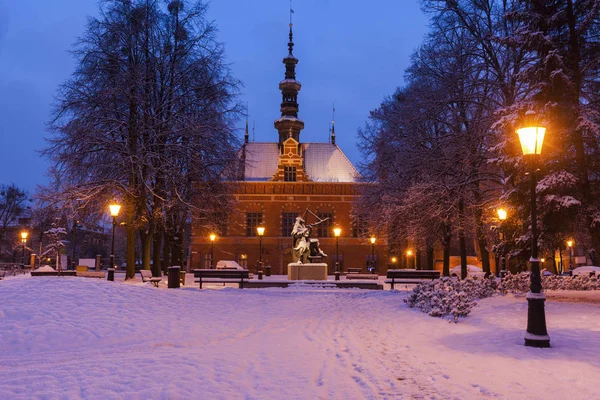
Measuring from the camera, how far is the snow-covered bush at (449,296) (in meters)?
12.0

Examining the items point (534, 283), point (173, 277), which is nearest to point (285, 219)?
point (173, 277)

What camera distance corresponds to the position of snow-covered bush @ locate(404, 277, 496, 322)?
12008mm

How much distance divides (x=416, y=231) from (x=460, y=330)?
1484 cm

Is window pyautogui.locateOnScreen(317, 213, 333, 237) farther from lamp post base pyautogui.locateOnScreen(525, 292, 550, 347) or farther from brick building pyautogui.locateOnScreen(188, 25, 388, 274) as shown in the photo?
Answer: lamp post base pyautogui.locateOnScreen(525, 292, 550, 347)

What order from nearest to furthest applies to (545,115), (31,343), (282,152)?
(31,343) < (545,115) < (282,152)

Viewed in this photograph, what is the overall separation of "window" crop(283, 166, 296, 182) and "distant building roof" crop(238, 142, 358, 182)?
1.45 metres

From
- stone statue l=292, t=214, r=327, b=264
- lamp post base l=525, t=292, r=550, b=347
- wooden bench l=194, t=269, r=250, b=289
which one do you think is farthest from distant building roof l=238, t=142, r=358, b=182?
lamp post base l=525, t=292, r=550, b=347

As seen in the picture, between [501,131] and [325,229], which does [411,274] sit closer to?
[501,131]

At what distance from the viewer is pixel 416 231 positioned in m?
25.0

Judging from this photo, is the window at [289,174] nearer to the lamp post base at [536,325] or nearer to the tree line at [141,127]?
the tree line at [141,127]

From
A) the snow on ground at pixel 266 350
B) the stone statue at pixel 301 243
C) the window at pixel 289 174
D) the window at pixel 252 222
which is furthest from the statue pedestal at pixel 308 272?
the window at pixel 289 174

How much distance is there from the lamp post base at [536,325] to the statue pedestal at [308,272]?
736 inches

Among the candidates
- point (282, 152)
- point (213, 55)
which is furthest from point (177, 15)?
point (282, 152)

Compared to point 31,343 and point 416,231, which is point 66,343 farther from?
point 416,231
